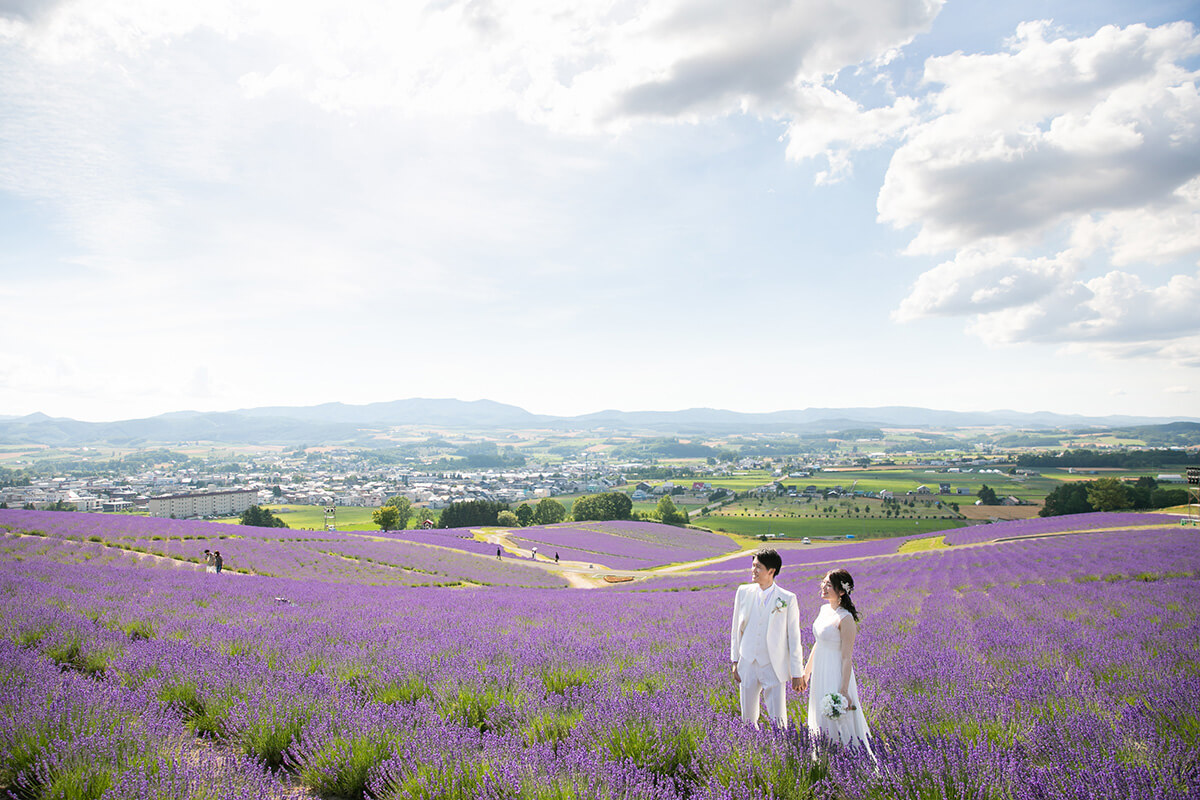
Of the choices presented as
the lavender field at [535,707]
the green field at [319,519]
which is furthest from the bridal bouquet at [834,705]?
the green field at [319,519]

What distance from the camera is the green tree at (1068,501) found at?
58.0m

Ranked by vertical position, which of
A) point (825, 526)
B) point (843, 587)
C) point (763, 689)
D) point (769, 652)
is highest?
point (843, 587)

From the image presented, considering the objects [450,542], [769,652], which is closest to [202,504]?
[450,542]

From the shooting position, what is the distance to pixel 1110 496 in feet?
176

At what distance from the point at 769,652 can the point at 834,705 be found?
1.87 ft

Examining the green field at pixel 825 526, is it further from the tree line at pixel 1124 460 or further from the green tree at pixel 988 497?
the tree line at pixel 1124 460

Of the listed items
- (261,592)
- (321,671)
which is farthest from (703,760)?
(261,592)

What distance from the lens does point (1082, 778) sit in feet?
7.63

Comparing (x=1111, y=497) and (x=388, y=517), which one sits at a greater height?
(x=1111, y=497)

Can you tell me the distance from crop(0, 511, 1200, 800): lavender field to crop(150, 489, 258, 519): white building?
105 meters

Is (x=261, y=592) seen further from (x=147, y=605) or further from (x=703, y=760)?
(x=703, y=760)

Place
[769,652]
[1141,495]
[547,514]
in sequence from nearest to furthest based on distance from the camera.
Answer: [769,652] → [1141,495] → [547,514]

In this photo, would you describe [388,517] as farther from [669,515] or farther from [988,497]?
[988,497]

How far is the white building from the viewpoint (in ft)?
319
